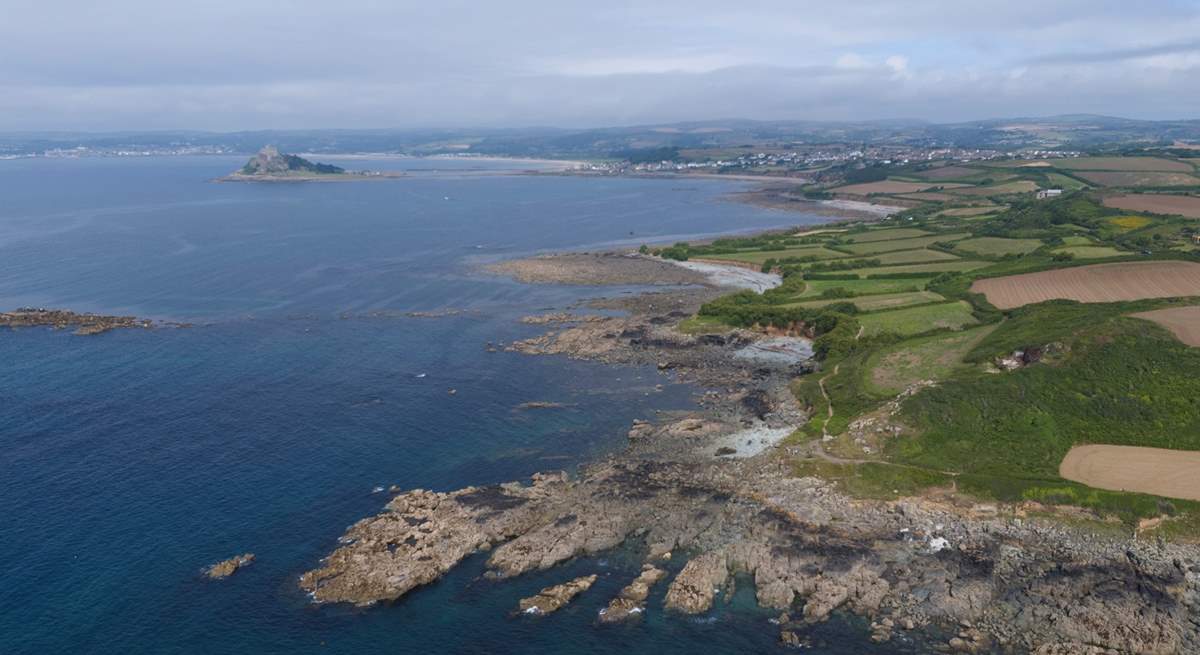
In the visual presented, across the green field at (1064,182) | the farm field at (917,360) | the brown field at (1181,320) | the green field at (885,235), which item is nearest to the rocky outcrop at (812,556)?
the farm field at (917,360)

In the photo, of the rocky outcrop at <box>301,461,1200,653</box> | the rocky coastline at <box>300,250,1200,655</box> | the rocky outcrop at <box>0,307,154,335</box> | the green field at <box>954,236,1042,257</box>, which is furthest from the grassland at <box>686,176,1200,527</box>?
the rocky outcrop at <box>0,307,154,335</box>

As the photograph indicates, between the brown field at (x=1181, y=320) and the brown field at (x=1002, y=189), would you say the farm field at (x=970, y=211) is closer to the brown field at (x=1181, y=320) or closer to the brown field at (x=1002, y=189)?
the brown field at (x=1002, y=189)

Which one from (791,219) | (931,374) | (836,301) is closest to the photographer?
(931,374)

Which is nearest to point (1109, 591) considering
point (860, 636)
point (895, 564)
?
point (895, 564)

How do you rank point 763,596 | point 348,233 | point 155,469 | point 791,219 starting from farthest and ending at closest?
1. point 791,219
2. point 348,233
3. point 155,469
4. point 763,596

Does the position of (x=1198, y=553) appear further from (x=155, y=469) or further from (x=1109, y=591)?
(x=155, y=469)

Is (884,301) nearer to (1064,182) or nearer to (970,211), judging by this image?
(970,211)

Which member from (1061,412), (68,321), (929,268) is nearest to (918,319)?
(1061,412)
